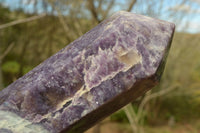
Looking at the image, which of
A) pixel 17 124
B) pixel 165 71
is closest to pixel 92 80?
pixel 17 124

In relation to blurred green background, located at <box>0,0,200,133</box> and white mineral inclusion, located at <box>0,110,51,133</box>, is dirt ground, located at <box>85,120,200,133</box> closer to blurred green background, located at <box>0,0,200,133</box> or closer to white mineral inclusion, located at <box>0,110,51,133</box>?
blurred green background, located at <box>0,0,200,133</box>

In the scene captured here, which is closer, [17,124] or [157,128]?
[17,124]

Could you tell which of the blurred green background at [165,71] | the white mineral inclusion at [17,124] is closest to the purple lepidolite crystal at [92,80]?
the white mineral inclusion at [17,124]

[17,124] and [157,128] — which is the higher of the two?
[17,124]

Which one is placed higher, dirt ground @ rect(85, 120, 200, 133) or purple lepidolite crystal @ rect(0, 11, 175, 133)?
purple lepidolite crystal @ rect(0, 11, 175, 133)

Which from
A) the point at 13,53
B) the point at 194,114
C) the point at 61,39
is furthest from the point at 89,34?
the point at 194,114

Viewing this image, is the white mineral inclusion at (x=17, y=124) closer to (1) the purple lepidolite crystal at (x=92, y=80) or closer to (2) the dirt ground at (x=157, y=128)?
(1) the purple lepidolite crystal at (x=92, y=80)

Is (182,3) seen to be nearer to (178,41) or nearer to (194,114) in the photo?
(178,41)

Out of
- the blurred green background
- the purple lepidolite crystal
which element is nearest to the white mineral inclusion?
the purple lepidolite crystal

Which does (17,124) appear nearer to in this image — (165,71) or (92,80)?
(92,80)
